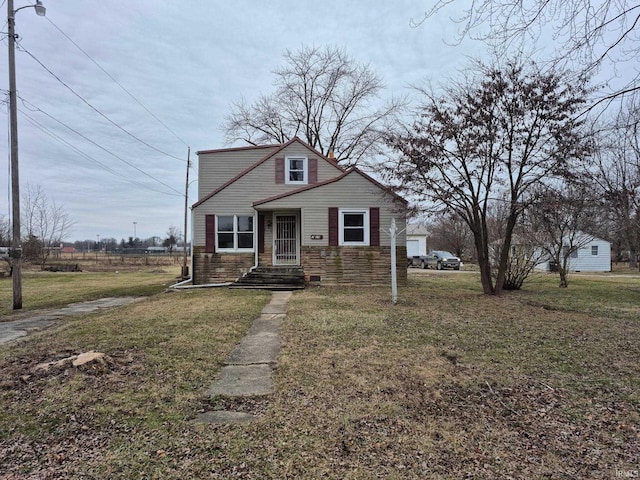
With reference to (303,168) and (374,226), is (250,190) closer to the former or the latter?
(303,168)

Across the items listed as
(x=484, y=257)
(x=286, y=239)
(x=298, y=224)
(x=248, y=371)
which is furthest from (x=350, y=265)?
(x=248, y=371)

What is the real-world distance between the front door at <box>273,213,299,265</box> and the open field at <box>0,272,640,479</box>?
8.67m

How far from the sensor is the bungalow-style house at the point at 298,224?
1412 cm

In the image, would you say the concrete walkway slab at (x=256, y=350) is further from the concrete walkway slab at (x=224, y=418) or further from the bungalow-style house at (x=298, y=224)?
the bungalow-style house at (x=298, y=224)

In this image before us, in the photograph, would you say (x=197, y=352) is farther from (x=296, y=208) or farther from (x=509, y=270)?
(x=509, y=270)

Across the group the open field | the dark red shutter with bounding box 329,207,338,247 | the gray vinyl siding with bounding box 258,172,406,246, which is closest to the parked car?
the gray vinyl siding with bounding box 258,172,406,246

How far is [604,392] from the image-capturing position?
3889 millimetres

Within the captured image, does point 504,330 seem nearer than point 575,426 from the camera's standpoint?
No

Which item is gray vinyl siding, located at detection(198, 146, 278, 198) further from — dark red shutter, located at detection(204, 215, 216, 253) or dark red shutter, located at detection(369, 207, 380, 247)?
dark red shutter, located at detection(369, 207, 380, 247)

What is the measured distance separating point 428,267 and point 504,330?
26.0m

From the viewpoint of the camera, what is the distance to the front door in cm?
1536

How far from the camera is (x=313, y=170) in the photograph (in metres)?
15.9

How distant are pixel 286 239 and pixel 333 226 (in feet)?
7.41


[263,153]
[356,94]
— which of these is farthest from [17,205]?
[356,94]
